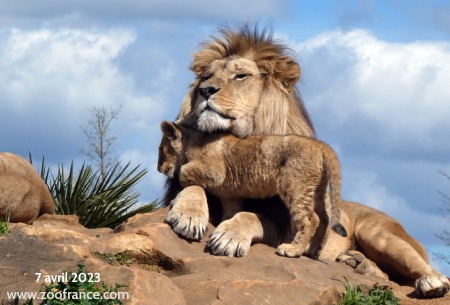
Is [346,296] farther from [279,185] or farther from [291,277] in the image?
[279,185]

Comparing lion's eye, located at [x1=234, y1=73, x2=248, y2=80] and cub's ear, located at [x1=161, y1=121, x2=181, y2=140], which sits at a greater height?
lion's eye, located at [x1=234, y1=73, x2=248, y2=80]

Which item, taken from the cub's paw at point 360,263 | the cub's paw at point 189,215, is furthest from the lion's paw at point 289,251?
the cub's paw at point 360,263

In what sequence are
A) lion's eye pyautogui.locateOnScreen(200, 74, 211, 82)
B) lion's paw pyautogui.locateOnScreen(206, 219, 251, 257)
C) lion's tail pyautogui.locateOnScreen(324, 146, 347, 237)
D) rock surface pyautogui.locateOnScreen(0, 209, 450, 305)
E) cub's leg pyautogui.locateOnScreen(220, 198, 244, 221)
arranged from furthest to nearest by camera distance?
lion's eye pyautogui.locateOnScreen(200, 74, 211, 82)
cub's leg pyautogui.locateOnScreen(220, 198, 244, 221)
lion's paw pyautogui.locateOnScreen(206, 219, 251, 257)
lion's tail pyautogui.locateOnScreen(324, 146, 347, 237)
rock surface pyautogui.locateOnScreen(0, 209, 450, 305)

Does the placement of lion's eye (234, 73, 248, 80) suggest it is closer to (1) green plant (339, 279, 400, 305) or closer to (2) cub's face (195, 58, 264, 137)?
(2) cub's face (195, 58, 264, 137)

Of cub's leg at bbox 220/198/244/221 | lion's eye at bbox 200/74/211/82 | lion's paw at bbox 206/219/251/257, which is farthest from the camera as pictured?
lion's eye at bbox 200/74/211/82

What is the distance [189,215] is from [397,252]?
70.5 inches

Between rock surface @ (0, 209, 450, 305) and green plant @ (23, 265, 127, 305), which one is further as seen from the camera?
rock surface @ (0, 209, 450, 305)

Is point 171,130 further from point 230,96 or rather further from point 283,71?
point 283,71

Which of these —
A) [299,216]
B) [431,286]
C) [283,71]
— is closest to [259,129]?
[283,71]

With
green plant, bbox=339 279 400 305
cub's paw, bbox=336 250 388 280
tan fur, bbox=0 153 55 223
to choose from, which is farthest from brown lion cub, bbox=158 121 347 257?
tan fur, bbox=0 153 55 223

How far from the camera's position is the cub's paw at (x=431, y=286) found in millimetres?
6953

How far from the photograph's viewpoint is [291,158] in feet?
21.9

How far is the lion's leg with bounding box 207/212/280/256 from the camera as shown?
6.53 metres

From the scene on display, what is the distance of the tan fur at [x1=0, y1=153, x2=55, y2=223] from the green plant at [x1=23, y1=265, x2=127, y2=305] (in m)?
3.83
